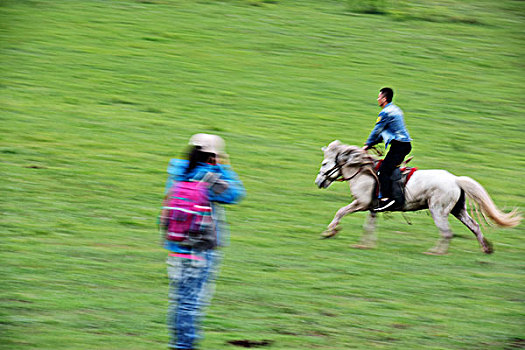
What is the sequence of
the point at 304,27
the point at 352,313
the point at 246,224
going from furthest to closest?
the point at 304,27 < the point at 246,224 < the point at 352,313

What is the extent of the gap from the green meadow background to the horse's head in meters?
1.16

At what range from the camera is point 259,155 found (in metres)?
18.6

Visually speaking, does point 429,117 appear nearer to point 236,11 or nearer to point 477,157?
point 477,157

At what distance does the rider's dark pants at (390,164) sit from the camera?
482 inches

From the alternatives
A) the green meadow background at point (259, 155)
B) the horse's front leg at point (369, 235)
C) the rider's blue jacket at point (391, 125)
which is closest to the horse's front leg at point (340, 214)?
the green meadow background at point (259, 155)

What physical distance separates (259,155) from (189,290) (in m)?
12.4

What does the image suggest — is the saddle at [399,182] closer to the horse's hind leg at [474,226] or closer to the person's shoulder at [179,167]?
the horse's hind leg at [474,226]

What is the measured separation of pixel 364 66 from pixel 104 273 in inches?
787

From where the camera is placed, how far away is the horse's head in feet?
40.8

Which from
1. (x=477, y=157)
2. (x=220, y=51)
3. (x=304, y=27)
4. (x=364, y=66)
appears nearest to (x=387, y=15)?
(x=304, y=27)

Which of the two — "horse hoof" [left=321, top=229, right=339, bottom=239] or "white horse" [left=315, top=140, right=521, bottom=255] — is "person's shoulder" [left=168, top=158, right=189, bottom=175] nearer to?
"white horse" [left=315, top=140, right=521, bottom=255]

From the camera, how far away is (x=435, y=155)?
795 inches

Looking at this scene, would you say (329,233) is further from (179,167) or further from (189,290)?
(179,167)

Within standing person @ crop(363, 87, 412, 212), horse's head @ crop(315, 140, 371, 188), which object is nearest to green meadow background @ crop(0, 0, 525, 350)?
standing person @ crop(363, 87, 412, 212)
